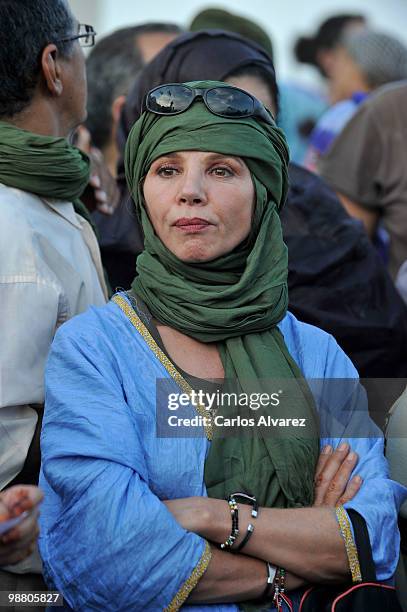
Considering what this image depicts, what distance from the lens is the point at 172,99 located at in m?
3.19

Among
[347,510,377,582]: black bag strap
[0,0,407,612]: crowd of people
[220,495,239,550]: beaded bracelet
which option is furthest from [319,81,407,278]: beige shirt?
[220,495,239,550]: beaded bracelet

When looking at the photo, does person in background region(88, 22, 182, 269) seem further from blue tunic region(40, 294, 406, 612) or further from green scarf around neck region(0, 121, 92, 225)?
blue tunic region(40, 294, 406, 612)

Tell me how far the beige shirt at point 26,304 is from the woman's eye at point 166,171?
16.6 inches

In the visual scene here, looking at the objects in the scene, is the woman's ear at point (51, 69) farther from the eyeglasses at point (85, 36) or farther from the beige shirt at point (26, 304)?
the beige shirt at point (26, 304)

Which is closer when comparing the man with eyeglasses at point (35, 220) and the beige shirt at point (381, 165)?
the man with eyeglasses at point (35, 220)

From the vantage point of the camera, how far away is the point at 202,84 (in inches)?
127

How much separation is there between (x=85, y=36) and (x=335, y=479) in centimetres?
175

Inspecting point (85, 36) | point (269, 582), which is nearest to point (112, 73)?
point (85, 36)

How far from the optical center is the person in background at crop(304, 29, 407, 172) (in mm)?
6898

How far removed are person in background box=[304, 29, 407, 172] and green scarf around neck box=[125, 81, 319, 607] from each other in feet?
12.1

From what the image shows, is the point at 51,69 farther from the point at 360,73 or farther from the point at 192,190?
the point at 360,73

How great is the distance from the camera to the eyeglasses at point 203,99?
3.18 m

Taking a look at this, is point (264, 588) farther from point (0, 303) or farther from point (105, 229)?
point (105, 229)

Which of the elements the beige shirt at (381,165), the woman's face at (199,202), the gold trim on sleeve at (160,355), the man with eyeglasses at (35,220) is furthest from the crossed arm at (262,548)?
the beige shirt at (381,165)
